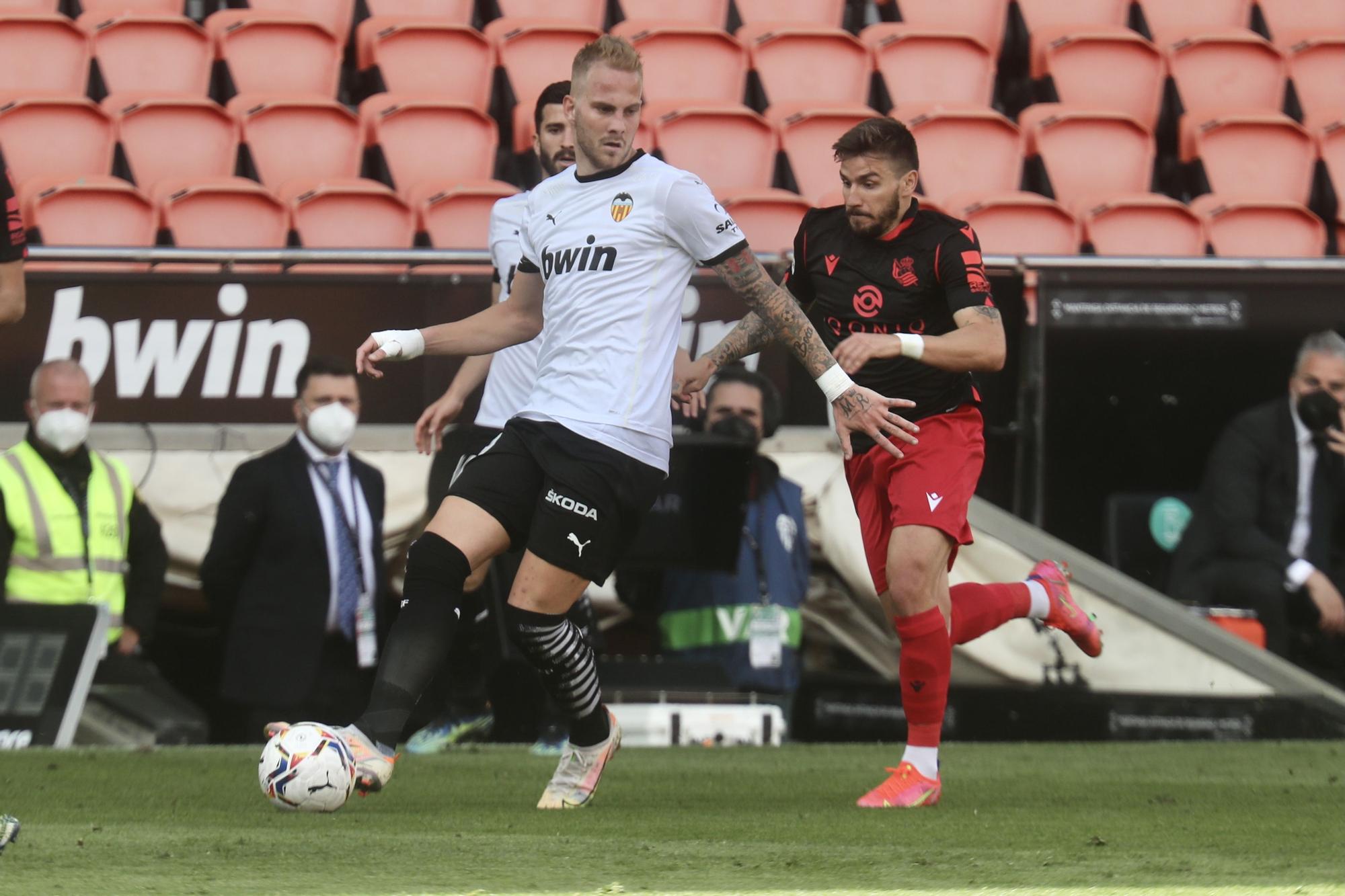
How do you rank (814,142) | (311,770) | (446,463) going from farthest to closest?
(814,142) → (446,463) → (311,770)

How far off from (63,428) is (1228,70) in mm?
7241

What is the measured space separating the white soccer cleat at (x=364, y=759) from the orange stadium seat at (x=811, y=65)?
7260 mm

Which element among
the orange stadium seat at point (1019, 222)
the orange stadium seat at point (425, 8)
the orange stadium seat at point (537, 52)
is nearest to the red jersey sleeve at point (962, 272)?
the orange stadium seat at point (1019, 222)

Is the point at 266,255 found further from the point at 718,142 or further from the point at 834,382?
the point at 834,382

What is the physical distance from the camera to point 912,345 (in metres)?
4.71

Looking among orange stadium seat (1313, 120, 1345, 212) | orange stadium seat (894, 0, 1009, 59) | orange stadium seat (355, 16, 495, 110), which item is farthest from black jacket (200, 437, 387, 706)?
orange stadium seat (1313, 120, 1345, 212)

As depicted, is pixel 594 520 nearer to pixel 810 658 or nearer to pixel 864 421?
pixel 864 421

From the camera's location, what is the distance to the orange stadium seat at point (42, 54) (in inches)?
392

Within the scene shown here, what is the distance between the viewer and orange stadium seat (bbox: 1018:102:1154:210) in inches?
403

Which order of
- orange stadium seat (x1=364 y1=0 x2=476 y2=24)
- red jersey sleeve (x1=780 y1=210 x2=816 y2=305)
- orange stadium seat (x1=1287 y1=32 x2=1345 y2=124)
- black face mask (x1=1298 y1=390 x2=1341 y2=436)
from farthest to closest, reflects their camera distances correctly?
orange stadium seat (x1=1287 y1=32 x2=1345 y2=124), orange stadium seat (x1=364 y1=0 x2=476 y2=24), black face mask (x1=1298 y1=390 x2=1341 y2=436), red jersey sleeve (x1=780 y1=210 x2=816 y2=305)

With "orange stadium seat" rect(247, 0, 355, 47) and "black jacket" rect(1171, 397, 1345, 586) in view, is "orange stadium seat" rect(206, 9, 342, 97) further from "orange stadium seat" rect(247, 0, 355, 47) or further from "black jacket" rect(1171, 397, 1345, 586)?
"black jacket" rect(1171, 397, 1345, 586)

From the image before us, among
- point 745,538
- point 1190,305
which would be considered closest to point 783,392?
point 745,538

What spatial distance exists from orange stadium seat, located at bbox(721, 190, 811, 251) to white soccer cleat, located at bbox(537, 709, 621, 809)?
4.39 m

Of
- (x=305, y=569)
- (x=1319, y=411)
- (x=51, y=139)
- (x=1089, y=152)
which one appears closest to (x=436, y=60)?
(x=51, y=139)
